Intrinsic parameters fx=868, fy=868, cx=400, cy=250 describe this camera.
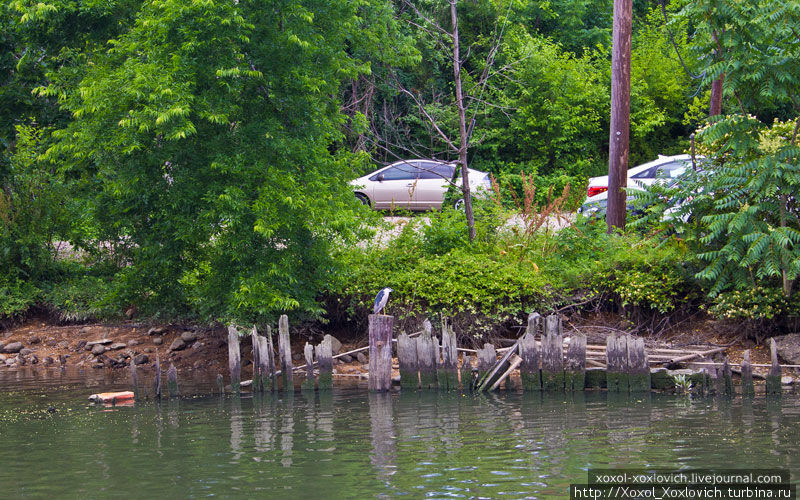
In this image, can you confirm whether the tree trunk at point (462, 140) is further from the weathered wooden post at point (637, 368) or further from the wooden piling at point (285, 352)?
the weathered wooden post at point (637, 368)

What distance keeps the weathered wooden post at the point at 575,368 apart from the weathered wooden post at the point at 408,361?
213cm

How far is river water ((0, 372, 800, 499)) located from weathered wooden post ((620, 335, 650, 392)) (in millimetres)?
192

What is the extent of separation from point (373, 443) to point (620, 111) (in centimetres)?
899

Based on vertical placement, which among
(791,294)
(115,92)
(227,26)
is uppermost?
(227,26)

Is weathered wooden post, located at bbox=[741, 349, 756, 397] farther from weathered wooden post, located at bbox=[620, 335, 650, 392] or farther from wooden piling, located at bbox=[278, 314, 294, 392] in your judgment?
wooden piling, located at bbox=[278, 314, 294, 392]

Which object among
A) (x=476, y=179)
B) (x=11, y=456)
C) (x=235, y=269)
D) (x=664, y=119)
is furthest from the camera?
(x=664, y=119)

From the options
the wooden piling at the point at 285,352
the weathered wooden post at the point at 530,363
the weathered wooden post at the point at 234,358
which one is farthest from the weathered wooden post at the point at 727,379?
the weathered wooden post at the point at 234,358

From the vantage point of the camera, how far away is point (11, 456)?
9391 millimetres

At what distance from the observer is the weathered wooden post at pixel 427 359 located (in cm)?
1235

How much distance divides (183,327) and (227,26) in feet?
21.1

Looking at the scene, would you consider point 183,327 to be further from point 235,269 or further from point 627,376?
point 627,376

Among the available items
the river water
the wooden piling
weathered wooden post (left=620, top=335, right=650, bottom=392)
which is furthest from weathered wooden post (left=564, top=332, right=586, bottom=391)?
the wooden piling

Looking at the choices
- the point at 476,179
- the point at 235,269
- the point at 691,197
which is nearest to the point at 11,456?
the point at 235,269

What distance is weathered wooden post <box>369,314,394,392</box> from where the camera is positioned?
12.4 metres
